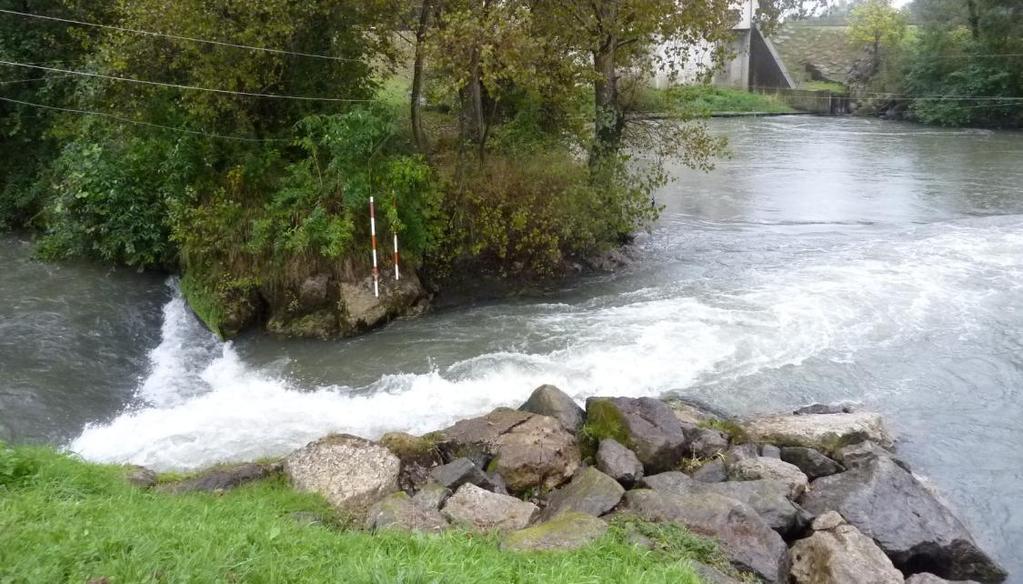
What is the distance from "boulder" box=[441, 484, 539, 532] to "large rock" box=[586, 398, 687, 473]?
157 cm

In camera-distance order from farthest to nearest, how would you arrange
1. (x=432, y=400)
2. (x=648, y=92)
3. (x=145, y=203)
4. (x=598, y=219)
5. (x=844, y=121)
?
(x=844, y=121) → (x=648, y=92) → (x=598, y=219) → (x=145, y=203) → (x=432, y=400)

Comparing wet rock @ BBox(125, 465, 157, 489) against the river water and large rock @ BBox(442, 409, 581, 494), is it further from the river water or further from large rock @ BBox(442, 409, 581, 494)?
large rock @ BBox(442, 409, 581, 494)

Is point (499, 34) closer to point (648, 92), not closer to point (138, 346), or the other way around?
point (648, 92)

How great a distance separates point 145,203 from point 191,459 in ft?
22.8

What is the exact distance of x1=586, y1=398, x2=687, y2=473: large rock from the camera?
8445mm

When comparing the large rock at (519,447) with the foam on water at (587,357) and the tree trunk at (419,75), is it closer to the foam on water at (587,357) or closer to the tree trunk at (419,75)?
the foam on water at (587,357)

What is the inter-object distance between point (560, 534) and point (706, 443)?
3081 mm

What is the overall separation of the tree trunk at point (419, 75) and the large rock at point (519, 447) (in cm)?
651

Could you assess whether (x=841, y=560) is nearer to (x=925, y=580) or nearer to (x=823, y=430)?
(x=925, y=580)

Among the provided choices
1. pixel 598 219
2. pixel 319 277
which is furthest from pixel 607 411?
pixel 598 219

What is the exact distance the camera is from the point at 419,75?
14.4 meters

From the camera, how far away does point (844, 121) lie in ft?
137

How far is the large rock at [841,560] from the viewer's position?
21.0ft

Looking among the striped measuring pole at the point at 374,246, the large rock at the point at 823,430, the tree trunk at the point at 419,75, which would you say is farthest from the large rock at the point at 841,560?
the tree trunk at the point at 419,75
